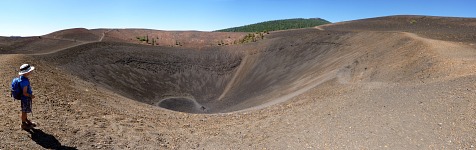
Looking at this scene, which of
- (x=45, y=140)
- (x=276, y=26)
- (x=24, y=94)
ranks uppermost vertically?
(x=276, y=26)

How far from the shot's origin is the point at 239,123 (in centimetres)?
1041

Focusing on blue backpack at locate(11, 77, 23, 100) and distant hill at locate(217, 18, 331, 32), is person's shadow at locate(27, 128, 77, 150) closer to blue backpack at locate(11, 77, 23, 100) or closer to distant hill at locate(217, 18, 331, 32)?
blue backpack at locate(11, 77, 23, 100)

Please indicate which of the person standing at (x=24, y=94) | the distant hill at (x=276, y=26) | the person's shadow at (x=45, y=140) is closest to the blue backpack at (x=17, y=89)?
the person standing at (x=24, y=94)

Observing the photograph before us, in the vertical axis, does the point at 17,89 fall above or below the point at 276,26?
below

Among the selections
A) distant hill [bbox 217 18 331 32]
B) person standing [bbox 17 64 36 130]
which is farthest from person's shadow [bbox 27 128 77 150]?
distant hill [bbox 217 18 331 32]

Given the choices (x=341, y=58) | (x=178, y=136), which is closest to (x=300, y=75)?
(x=341, y=58)

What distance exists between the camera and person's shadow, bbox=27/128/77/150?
23.1 feet

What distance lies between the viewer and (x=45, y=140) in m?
7.25

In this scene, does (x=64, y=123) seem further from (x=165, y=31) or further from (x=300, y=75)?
(x=165, y=31)

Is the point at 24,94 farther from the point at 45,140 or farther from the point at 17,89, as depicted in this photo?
the point at 45,140

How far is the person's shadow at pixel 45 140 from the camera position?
7055 millimetres

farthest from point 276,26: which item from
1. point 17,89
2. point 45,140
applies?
point 45,140

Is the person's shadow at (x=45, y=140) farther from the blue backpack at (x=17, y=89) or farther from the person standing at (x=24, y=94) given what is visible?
the blue backpack at (x=17, y=89)

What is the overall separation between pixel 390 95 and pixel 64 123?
8926 mm
